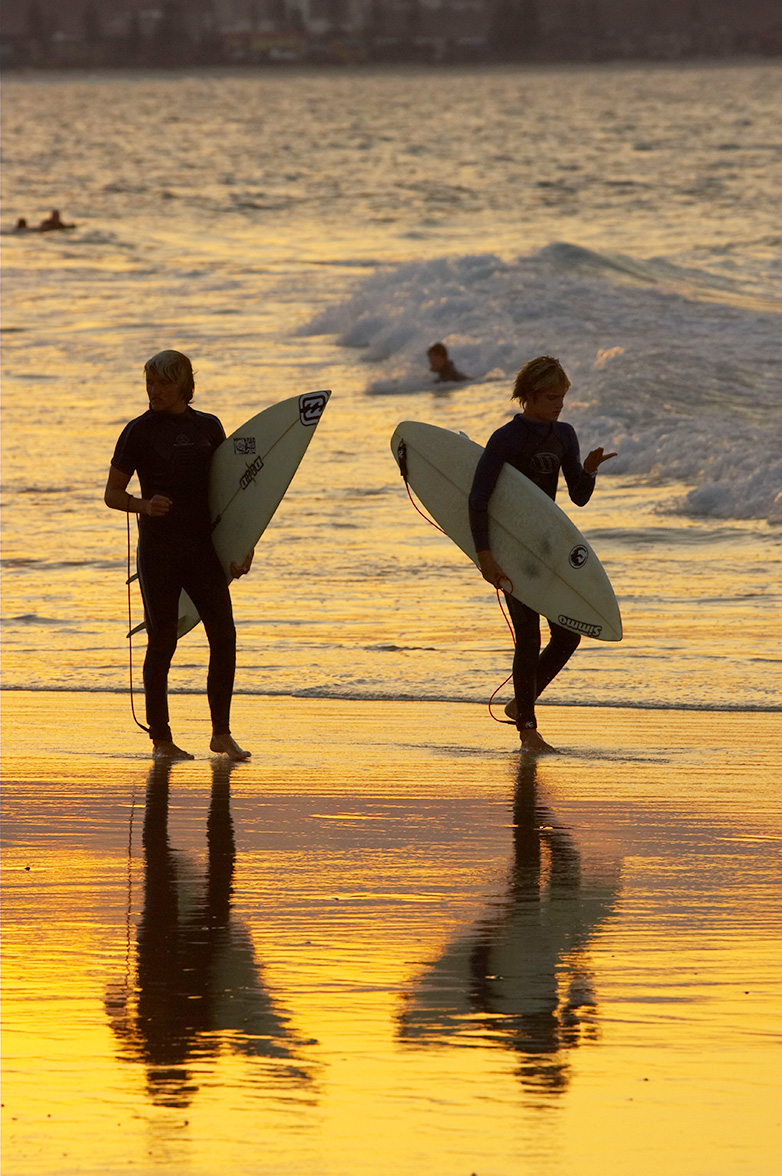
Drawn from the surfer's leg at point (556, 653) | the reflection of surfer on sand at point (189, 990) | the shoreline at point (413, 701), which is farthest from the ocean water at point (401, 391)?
the reflection of surfer on sand at point (189, 990)

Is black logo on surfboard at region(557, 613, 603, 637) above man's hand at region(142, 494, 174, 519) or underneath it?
underneath

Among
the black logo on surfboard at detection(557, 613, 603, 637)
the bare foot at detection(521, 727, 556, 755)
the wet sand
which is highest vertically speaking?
the black logo on surfboard at detection(557, 613, 603, 637)

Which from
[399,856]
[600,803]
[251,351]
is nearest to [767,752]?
[600,803]

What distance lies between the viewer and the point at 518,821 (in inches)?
205

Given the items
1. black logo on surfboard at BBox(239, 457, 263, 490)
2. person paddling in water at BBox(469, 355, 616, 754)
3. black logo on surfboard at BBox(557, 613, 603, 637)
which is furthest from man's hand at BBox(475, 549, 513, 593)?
black logo on surfboard at BBox(239, 457, 263, 490)

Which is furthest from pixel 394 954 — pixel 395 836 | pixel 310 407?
pixel 310 407

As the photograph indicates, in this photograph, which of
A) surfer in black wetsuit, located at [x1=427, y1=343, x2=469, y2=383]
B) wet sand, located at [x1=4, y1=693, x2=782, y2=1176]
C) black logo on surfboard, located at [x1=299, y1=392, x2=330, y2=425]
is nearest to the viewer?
wet sand, located at [x1=4, y1=693, x2=782, y2=1176]

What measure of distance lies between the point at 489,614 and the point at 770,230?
110 ft

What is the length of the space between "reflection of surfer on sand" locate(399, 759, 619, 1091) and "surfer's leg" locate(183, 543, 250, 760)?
1469 millimetres

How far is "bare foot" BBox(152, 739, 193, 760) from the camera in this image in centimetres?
Result: 595

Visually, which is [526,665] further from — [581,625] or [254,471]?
[254,471]

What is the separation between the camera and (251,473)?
6148mm

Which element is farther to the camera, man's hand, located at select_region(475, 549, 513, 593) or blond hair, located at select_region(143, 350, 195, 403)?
man's hand, located at select_region(475, 549, 513, 593)

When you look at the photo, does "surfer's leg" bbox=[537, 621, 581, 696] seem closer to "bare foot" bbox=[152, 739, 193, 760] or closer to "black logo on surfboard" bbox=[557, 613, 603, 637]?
"black logo on surfboard" bbox=[557, 613, 603, 637]
